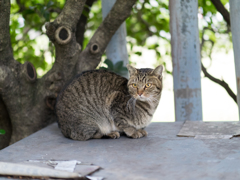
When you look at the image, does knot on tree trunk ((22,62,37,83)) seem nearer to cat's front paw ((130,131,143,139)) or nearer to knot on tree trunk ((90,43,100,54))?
knot on tree trunk ((90,43,100,54))

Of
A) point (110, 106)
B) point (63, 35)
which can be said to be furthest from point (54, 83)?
point (110, 106)

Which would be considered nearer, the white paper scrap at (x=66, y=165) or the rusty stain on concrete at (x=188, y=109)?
the white paper scrap at (x=66, y=165)

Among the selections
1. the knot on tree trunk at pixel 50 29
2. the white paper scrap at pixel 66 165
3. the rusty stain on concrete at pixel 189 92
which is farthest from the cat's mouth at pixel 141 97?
the knot on tree trunk at pixel 50 29

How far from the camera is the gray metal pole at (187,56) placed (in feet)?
11.2

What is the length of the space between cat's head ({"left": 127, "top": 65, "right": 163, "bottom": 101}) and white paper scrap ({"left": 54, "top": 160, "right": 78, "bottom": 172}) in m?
1.05

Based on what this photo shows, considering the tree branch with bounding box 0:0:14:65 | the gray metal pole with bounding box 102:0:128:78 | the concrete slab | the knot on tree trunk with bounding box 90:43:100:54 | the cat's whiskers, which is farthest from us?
the gray metal pole with bounding box 102:0:128:78

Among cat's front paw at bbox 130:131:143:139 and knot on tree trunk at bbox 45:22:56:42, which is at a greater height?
knot on tree trunk at bbox 45:22:56:42

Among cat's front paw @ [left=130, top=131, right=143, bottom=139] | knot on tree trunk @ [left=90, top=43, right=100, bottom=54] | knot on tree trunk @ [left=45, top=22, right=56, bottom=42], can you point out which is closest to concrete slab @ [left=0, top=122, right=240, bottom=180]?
cat's front paw @ [left=130, top=131, right=143, bottom=139]

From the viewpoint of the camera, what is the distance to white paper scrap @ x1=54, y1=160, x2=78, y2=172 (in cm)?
192

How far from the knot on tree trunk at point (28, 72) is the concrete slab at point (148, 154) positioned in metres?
0.78

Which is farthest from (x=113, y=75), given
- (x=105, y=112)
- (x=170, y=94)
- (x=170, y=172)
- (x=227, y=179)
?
(x=170, y=94)

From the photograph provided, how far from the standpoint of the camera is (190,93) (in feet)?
11.2

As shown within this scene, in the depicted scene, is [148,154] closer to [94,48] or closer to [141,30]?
[94,48]

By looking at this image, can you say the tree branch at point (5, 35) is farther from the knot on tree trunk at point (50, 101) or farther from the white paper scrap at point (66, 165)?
the white paper scrap at point (66, 165)
